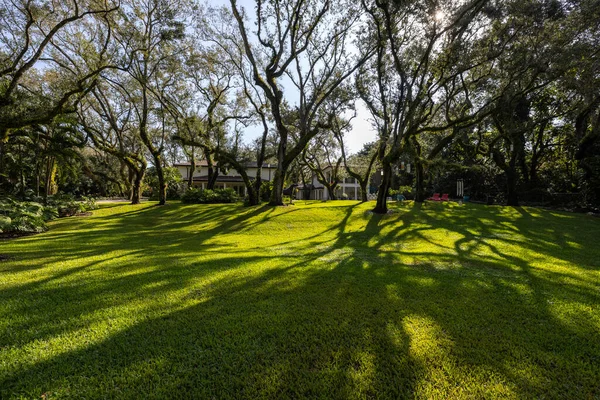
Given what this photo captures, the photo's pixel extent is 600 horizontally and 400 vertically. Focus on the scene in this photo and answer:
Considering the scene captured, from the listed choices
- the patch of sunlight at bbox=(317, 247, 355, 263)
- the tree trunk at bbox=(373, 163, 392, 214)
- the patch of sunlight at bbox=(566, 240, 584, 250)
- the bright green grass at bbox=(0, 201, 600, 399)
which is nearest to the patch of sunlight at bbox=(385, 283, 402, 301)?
the bright green grass at bbox=(0, 201, 600, 399)

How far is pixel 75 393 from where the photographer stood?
209 cm

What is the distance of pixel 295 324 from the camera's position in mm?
3129

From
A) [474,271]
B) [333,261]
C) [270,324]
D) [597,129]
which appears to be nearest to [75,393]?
[270,324]

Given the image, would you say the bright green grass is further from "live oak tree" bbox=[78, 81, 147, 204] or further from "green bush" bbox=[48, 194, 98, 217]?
"live oak tree" bbox=[78, 81, 147, 204]

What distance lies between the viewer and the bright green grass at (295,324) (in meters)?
2.26

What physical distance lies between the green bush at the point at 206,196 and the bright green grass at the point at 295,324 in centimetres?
1382

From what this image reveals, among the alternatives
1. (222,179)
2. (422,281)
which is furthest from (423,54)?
(222,179)

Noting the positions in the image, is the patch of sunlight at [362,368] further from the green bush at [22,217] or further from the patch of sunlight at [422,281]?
the green bush at [22,217]

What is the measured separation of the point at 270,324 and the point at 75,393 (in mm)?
1717

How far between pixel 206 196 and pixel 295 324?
64.3 ft

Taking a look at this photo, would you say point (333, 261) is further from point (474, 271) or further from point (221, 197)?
point (221, 197)

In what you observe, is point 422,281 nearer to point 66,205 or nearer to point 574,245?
point 574,245

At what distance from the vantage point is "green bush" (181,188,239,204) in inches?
826

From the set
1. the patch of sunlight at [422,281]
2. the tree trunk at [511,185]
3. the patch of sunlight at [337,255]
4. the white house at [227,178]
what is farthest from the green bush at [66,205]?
the tree trunk at [511,185]
